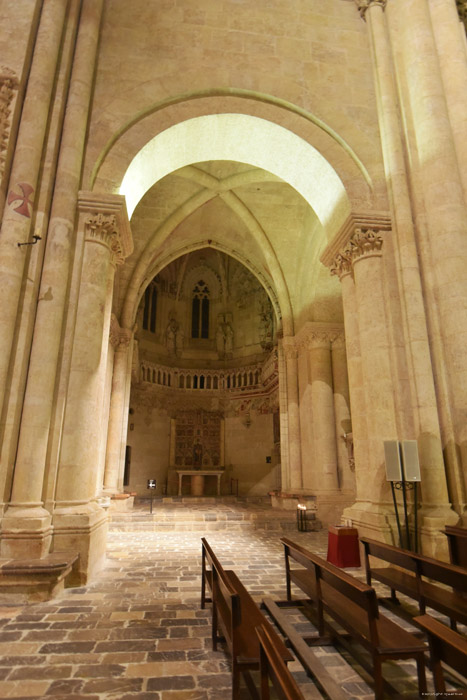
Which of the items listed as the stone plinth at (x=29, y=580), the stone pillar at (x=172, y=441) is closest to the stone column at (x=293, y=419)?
the stone pillar at (x=172, y=441)

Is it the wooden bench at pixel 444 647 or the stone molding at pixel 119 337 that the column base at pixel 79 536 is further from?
the stone molding at pixel 119 337

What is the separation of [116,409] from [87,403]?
693 cm

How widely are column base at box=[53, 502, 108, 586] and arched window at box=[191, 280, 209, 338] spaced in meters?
15.0

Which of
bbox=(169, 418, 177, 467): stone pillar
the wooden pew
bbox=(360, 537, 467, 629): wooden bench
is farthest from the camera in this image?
bbox=(169, 418, 177, 467): stone pillar

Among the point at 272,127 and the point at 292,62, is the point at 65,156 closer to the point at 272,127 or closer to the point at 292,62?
the point at 272,127

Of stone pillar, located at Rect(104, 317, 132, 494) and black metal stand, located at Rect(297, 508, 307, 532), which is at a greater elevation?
stone pillar, located at Rect(104, 317, 132, 494)

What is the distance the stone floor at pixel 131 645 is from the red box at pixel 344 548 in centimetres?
77

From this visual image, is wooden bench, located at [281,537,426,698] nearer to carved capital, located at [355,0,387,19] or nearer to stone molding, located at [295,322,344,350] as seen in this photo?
stone molding, located at [295,322,344,350]

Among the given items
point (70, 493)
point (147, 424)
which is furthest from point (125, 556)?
point (147, 424)

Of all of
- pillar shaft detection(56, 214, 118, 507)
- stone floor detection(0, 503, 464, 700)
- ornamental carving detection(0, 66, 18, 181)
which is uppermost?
ornamental carving detection(0, 66, 18, 181)

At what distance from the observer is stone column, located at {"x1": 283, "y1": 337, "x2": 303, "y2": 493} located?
39.8 ft

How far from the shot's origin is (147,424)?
1712 cm

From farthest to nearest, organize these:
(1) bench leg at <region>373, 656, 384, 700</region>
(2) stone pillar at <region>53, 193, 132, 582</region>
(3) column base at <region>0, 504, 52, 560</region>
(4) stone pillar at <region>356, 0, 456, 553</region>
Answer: (4) stone pillar at <region>356, 0, 456, 553</region>
(2) stone pillar at <region>53, 193, 132, 582</region>
(3) column base at <region>0, 504, 52, 560</region>
(1) bench leg at <region>373, 656, 384, 700</region>

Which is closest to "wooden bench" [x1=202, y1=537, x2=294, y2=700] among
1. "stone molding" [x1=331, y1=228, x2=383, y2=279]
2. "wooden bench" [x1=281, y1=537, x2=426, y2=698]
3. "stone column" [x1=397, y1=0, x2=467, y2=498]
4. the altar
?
"wooden bench" [x1=281, y1=537, x2=426, y2=698]
